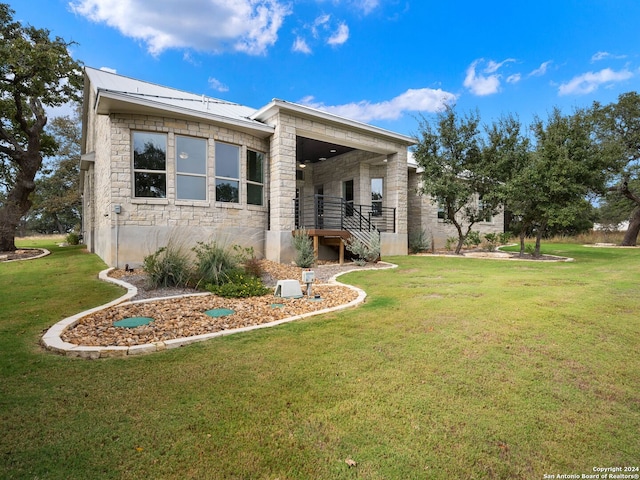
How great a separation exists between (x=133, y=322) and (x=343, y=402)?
129 inches

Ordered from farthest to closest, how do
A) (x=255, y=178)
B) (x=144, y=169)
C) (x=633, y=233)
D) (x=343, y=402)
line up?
(x=633, y=233), (x=255, y=178), (x=144, y=169), (x=343, y=402)

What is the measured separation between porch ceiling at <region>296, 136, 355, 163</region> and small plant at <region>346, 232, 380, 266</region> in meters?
4.55

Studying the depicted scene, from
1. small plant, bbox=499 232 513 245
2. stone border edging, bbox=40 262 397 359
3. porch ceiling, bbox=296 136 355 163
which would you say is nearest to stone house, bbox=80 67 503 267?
porch ceiling, bbox=296 136 355 163

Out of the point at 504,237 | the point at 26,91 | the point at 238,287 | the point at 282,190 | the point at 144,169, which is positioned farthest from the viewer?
the point at 504,237

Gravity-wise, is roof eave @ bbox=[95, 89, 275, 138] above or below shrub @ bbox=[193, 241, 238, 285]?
above

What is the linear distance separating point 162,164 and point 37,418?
8.29 metres

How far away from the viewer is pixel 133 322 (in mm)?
4277

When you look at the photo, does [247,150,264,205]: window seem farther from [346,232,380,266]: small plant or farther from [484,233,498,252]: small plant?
[484,233,498,252]: small plant

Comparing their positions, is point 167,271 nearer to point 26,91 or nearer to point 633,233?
point 26,91

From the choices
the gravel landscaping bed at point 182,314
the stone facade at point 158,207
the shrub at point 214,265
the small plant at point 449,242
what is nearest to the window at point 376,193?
the small plant at point 449,242

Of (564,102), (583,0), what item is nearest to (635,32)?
(583,0)

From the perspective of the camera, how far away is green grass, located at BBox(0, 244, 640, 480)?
1.78m

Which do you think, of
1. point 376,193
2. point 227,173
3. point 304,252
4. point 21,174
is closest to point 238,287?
point 304,252

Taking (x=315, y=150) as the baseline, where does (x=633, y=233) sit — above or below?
below
